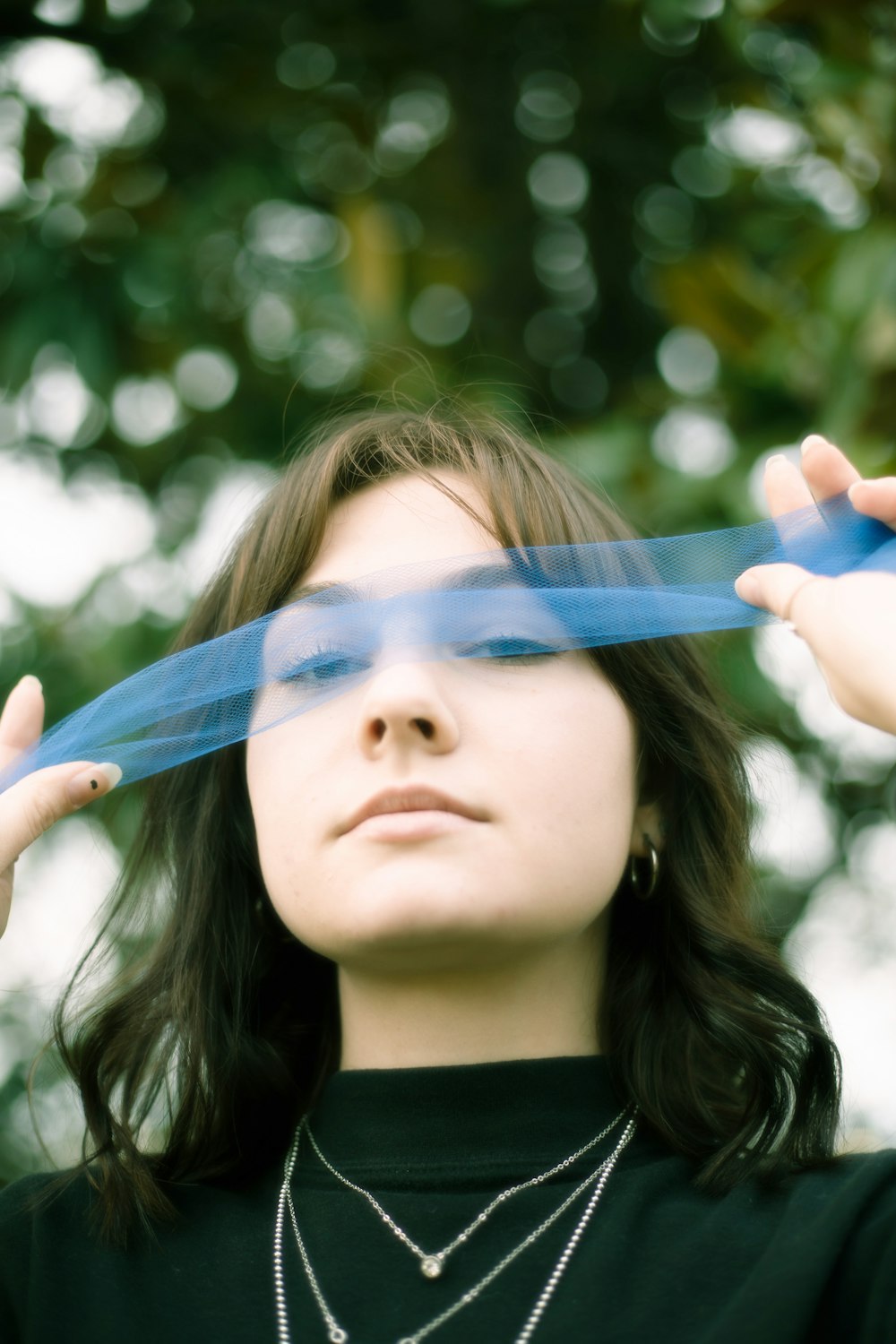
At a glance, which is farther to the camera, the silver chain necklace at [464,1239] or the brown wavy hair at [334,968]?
the brown wavy hair at [334,968]

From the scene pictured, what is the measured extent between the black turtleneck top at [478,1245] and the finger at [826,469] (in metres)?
Answer: 0.76

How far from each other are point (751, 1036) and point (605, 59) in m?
2.62

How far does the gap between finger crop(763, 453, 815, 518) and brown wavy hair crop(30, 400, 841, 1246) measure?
29cm

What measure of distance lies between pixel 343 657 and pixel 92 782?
36 cm

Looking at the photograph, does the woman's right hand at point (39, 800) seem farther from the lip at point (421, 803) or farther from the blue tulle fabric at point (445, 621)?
the lip at point (421, 803)

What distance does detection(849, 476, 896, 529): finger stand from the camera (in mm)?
1441

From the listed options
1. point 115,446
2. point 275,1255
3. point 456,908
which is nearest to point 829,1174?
point 456,908

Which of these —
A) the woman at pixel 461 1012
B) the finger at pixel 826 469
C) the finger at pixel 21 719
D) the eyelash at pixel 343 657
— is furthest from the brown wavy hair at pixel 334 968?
the finger at pixel 826 469

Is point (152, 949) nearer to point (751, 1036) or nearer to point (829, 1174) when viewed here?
point (751, 1036)

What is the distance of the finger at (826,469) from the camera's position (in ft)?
4.96

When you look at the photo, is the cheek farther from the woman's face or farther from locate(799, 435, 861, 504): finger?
locate(799, 435, 861, 504): finger

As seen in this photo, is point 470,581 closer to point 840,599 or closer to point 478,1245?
point 840,599

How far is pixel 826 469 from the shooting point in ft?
4.97

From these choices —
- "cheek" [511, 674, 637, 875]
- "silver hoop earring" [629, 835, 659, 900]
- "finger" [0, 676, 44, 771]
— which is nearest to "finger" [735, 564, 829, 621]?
"cheek" [511, 674, 637, 875]
